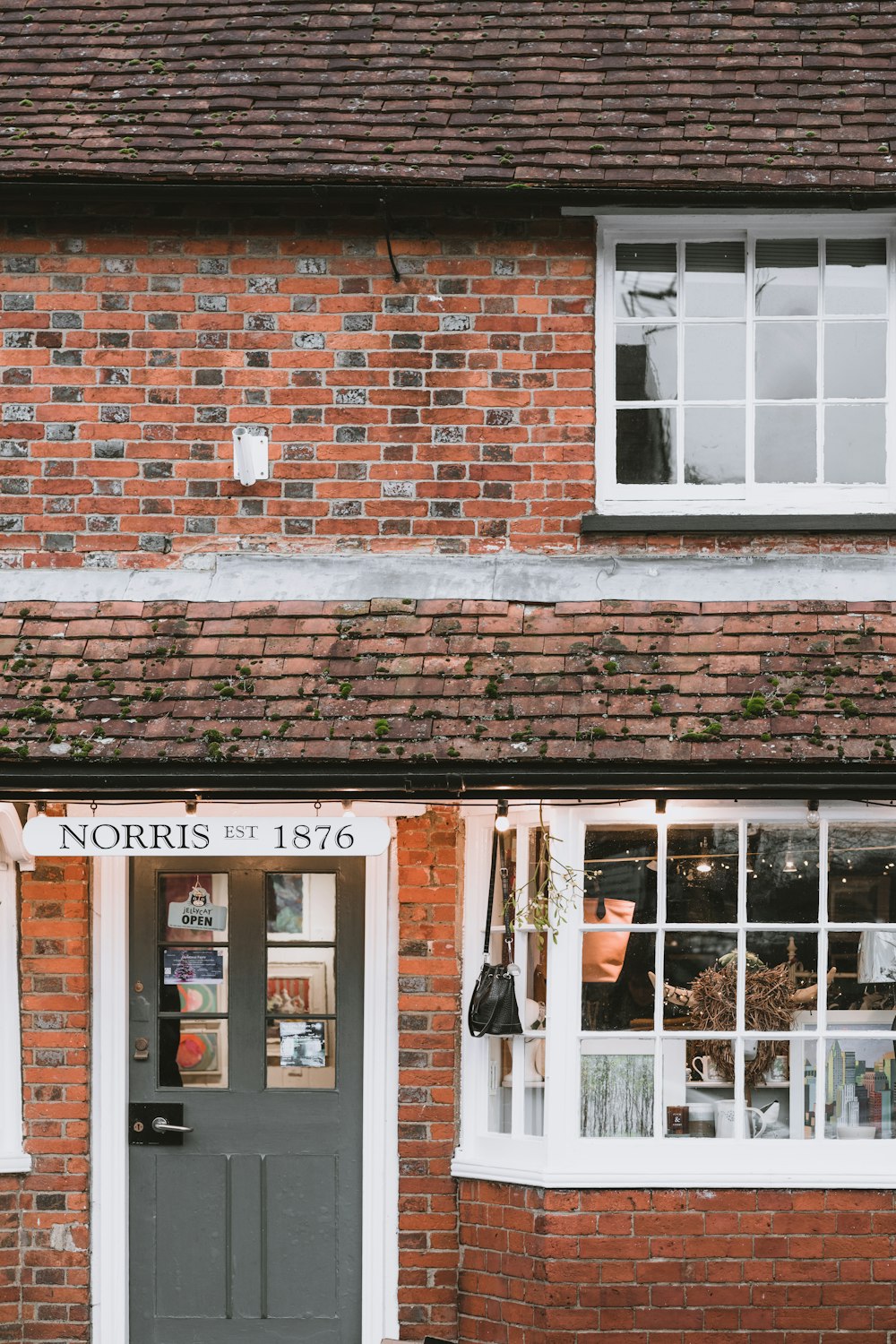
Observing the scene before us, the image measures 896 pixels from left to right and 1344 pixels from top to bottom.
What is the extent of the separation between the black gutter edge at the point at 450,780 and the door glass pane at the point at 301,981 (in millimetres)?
1038

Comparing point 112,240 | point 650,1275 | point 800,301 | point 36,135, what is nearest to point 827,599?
A: point 800,301

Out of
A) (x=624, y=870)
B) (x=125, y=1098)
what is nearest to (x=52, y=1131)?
(x=125, y=1098)

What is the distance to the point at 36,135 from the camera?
6562 millimetres

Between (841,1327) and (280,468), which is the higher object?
(280,468)

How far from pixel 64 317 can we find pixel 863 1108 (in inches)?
198

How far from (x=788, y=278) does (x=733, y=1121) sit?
3.81 meters

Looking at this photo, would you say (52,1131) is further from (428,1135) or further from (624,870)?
(624,870)

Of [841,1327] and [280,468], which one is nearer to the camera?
[841,1327]

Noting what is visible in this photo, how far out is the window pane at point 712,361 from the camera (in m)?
6.66

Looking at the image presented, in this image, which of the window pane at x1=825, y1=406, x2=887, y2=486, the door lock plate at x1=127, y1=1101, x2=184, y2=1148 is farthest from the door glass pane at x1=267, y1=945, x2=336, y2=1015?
the window pane at x1=825, y1=406, x2=887, y2=486

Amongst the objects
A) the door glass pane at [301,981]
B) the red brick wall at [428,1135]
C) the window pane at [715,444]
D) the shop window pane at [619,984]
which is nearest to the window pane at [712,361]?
the window pane at [715,444]

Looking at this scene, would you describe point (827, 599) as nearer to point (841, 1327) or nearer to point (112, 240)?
point (841, 1327)

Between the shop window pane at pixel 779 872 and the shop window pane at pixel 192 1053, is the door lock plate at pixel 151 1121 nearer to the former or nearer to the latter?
the shop window pane at pixel 192 1053

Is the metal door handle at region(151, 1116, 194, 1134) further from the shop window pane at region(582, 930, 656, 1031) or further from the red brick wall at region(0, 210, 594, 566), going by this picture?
the red brick wall at region(0, 210, 594, 566)
